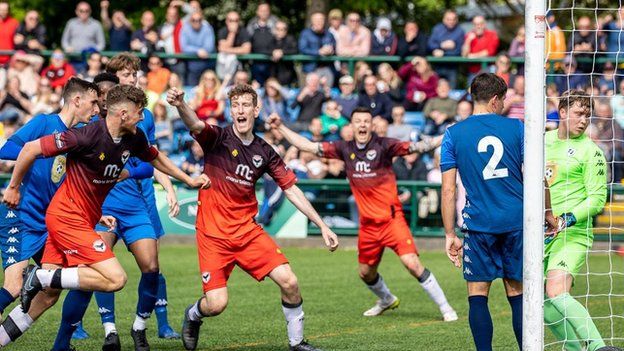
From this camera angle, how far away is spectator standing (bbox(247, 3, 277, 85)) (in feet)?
75.9

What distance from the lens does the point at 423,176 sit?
20406mm

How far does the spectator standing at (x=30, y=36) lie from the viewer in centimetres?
2400

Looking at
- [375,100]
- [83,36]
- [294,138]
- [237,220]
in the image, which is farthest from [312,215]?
[83,36]

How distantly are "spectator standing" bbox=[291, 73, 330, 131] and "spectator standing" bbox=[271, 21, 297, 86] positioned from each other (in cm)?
88

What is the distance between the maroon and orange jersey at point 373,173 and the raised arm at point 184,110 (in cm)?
369

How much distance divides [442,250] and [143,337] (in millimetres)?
11041

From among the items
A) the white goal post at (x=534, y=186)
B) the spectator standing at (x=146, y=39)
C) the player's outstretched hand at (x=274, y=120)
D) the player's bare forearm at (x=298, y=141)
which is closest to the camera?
the white goal post at (x=534, y=186)

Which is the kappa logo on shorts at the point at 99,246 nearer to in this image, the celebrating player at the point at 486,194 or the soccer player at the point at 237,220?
the soccer player at the point at 237,220

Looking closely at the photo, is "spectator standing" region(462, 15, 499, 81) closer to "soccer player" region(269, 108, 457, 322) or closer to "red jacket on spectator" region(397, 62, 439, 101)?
"red jacket on spectator" region(397, 62, 439, 101)

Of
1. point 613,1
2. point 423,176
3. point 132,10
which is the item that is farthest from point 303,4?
point 423,176

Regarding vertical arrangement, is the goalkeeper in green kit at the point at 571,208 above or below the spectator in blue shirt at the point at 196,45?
below

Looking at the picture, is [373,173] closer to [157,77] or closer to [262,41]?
[262,41]

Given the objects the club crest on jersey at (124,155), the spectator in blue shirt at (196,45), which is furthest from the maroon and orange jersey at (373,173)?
the spectator in blue shirt at (196,45)

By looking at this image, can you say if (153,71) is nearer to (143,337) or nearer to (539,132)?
(143,337)
